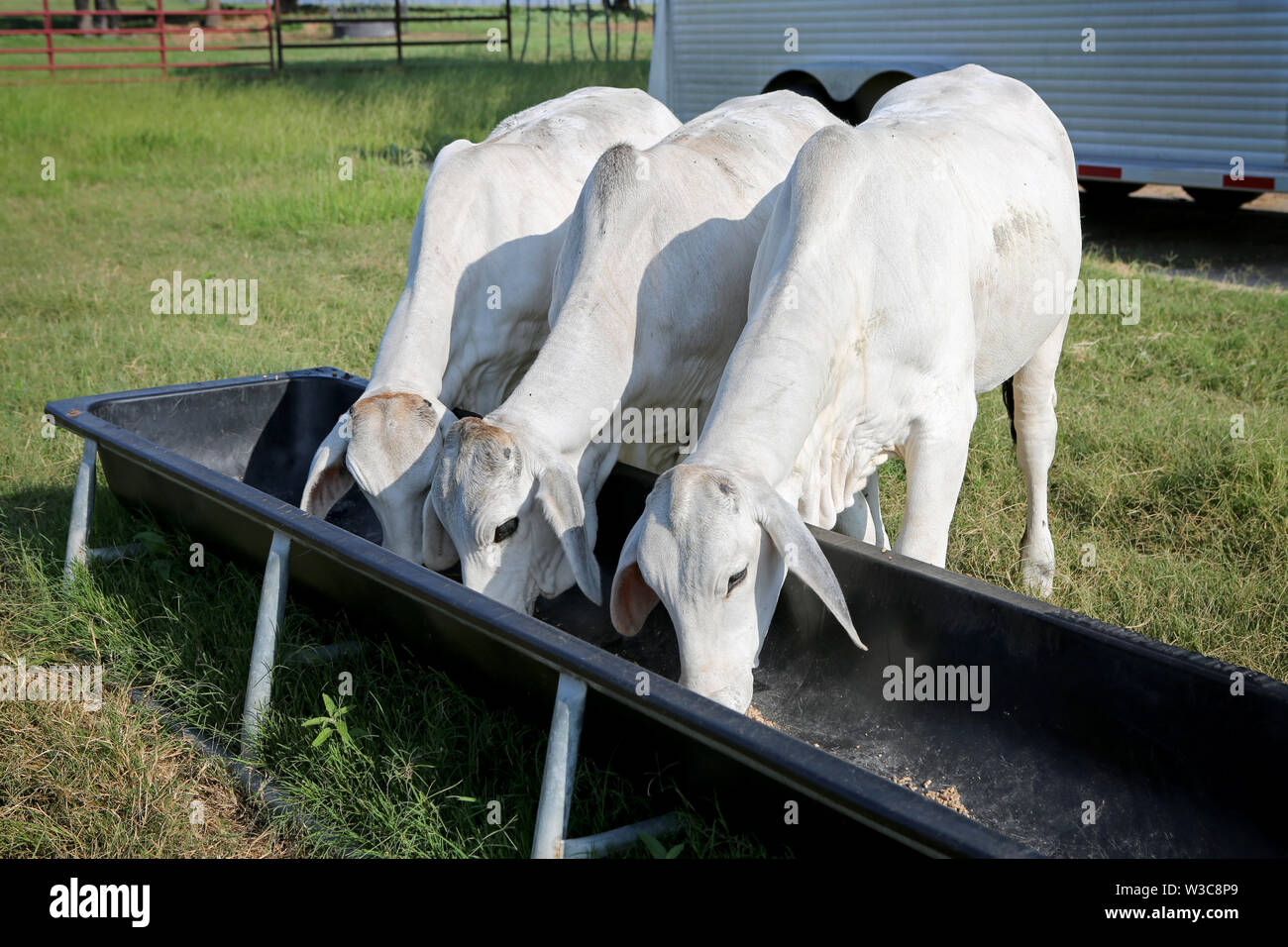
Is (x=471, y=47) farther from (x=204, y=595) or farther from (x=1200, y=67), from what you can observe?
(x=204, y=595)

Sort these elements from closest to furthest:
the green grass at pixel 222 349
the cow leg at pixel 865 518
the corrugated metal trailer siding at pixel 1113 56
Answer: the green grass at pixel 222 349 → the cow leg at pixel 865 518 → the corrugated metal trailer siding at pixel 1113 56

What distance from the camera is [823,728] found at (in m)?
3.31

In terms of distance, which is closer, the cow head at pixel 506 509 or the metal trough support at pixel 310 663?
the metal trough support at pixel 310 663

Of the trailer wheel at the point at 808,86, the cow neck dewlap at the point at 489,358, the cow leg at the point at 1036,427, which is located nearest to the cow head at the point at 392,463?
the cow neck dewlap at the point at 489,358

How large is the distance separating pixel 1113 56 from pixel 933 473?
244 inches

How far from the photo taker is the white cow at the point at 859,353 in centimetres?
265

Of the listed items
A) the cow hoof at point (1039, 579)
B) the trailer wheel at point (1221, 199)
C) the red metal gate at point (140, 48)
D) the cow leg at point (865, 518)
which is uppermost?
the red metal gate at point (140, 48)

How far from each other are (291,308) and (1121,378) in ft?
15.4

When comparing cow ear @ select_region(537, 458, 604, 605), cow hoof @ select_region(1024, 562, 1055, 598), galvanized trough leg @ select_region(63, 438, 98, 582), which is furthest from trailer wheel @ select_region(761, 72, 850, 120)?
cow ear @ select_region(537, 458, 604, 605)

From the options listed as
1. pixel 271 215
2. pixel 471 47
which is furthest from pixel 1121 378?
pixel 471 47

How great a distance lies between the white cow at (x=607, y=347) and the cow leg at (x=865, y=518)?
0.68 m

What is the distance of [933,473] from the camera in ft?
11.3

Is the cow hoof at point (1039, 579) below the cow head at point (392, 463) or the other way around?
below

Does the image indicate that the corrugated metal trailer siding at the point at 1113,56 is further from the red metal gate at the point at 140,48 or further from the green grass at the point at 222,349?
the red metal gate at the point at 140,48
